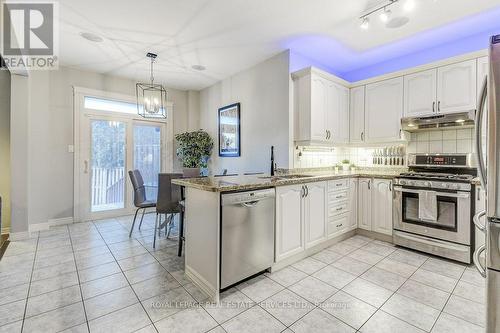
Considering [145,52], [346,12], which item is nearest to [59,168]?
[145,52]

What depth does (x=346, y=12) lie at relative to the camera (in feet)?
8.70

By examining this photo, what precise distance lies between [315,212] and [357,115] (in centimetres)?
204

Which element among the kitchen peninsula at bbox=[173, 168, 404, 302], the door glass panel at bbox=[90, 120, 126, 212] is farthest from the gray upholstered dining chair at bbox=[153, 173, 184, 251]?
the door glass panel at bbox=[90, 120, 126, 212]

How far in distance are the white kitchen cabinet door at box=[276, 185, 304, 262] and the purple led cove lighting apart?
6.77 feet

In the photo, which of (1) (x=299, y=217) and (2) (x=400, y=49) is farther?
(2) (x=400, y=49)

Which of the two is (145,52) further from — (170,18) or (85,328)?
(85,328)

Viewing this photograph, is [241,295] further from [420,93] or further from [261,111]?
[420,93]

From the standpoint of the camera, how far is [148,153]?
511 cm

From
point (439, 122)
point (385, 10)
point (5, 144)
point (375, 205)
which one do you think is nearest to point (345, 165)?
point (375, 205)

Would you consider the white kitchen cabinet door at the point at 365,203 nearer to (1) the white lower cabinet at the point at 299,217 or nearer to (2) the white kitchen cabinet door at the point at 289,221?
(1) the white lower cabinet at the point at 299,217

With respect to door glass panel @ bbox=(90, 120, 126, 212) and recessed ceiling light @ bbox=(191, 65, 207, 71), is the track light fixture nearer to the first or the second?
recessed ceiling light @ bbox=(191, 65, 207, 71)

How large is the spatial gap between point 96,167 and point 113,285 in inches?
120

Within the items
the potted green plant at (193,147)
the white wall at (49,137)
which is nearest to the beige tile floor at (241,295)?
the white wall at (49,137)

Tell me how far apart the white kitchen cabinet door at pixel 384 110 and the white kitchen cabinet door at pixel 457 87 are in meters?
0.47
